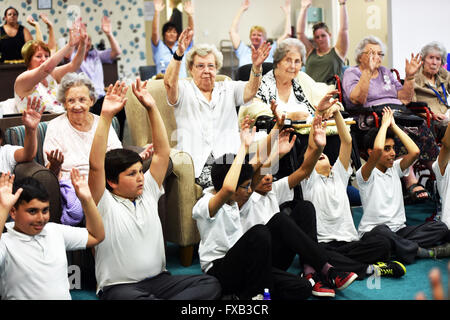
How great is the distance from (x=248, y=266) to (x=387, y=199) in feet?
3.87

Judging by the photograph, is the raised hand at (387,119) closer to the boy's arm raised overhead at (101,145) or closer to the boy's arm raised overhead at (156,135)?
the boy's arm raised overhead at (156,135)

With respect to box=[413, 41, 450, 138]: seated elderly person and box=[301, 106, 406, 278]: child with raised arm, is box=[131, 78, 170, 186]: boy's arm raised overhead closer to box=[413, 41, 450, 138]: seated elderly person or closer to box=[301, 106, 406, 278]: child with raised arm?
box=[301, 106, 406, 278]: child with raised arm

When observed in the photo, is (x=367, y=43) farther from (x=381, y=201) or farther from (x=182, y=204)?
(x=182, y=204)

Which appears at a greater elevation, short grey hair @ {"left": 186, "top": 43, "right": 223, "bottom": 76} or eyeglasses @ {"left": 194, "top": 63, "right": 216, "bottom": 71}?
short grey hair @ {"left": 186, "top": 43, "right": 223, "bottom": 76}

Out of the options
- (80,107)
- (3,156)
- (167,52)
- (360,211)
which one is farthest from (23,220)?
(167,52)

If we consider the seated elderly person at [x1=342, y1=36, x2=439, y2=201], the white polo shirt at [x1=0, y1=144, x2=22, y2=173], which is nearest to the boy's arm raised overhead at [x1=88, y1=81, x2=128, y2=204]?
the white polo shirt at [x1=0, y1=144, x2=22, y2=173]

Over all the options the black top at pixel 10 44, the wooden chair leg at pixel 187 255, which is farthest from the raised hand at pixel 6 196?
the black top at pixel 10 44

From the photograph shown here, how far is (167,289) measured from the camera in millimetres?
2434

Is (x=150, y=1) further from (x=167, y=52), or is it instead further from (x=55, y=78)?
(x=55, y=78)

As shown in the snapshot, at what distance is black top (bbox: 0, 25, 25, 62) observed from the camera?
6.01 meters

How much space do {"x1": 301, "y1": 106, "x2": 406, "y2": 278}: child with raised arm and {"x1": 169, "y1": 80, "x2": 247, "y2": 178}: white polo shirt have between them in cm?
50

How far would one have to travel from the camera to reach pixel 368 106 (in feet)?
14.1

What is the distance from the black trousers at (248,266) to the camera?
8.07ft
